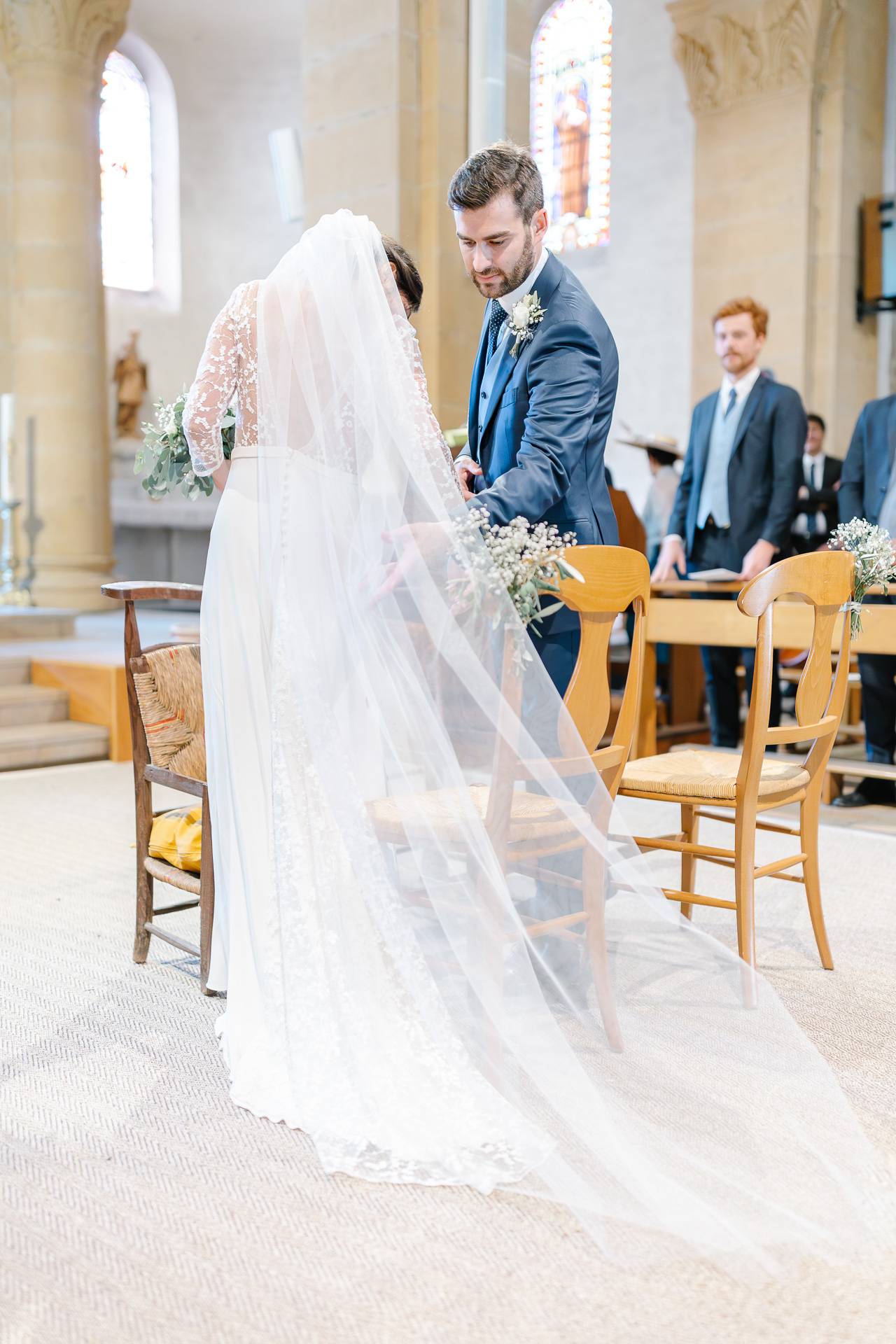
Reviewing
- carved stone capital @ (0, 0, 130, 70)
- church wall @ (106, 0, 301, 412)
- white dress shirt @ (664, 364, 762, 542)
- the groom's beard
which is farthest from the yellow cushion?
church wall @ (106, 0, 301, 412)

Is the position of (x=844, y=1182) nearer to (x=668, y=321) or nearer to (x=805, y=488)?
(x=805, y=488)

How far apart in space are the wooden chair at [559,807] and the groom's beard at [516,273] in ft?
2.07

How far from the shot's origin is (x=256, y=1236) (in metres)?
1.74

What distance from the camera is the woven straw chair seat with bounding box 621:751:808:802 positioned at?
270 centimetres

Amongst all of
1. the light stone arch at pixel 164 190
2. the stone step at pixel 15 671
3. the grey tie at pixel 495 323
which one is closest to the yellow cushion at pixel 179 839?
the grey tie at pixel 495 323

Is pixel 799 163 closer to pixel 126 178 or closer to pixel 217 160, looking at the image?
pixel 217 160

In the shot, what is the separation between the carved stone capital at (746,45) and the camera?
938 cm

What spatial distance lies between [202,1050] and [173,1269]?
0.79 meters

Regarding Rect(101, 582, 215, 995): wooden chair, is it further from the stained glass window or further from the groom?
the stained glass window

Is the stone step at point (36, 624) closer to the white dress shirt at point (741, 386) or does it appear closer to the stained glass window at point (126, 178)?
the white dress shirt at point (741, 386)

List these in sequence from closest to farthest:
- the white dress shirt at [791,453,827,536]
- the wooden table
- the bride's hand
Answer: the bride's hand
the wooden table
the white dress shirt at [791,453,827,536]

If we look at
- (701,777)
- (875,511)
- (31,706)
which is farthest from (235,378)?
(31,706)

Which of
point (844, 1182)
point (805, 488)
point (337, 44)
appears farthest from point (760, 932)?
point (337, 44)

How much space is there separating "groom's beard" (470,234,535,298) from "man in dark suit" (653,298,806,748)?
248 centimetres
